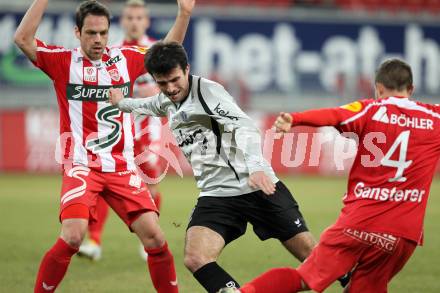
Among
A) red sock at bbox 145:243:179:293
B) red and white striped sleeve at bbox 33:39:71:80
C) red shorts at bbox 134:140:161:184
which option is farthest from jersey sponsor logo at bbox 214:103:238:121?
red shorts at bbox 134:140:161:184

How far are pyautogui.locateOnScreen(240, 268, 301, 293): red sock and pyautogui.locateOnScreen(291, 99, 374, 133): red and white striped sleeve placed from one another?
0.94 m

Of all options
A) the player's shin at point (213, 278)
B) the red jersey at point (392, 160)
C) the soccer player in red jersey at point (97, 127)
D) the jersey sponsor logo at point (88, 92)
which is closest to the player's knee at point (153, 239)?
the soccer player in red jersey at point (97, 127)

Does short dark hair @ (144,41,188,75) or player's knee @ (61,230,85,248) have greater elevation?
short dark hair @ (144,41,188,75)

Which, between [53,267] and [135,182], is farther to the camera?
[135,182]

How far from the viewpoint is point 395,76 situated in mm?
4996

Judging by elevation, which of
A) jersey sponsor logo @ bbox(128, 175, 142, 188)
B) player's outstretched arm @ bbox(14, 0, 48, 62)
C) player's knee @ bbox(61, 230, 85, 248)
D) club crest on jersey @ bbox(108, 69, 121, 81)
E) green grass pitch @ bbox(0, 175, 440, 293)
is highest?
player's outstretched arm @ bbox(14, 0, 48, 62)

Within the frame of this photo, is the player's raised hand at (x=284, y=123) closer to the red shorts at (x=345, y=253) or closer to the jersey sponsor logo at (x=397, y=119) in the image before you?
the jersey sponsor logo at (x=397, y=119)

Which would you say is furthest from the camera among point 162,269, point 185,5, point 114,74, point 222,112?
point 114,74

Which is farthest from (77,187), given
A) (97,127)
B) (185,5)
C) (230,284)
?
(185,5)

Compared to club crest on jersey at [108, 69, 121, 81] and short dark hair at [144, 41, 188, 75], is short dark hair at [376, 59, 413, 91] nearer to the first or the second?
short dark hair at [144, 41, 188, 75]

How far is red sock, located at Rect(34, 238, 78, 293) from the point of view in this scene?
18.6 feet

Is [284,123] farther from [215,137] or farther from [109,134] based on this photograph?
[109,134]

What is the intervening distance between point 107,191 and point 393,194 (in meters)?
2.31

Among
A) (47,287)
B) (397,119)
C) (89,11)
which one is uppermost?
(89,11)
